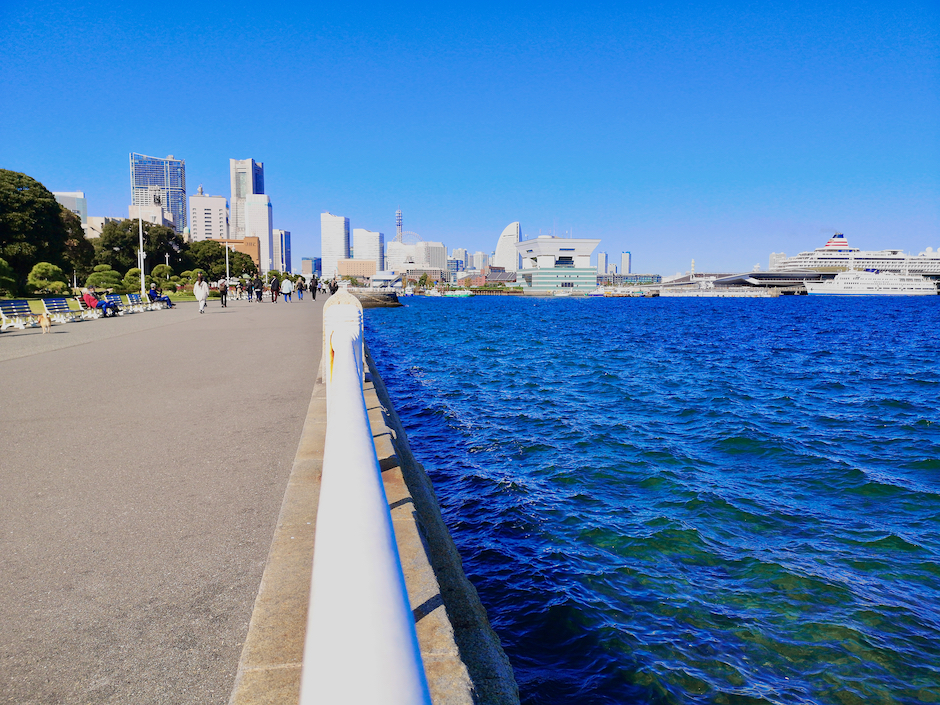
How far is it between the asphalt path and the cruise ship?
15383 cm

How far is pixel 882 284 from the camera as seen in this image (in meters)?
124

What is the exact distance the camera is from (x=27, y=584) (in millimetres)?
2766

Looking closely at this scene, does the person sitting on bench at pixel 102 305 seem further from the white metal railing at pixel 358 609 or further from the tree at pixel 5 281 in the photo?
the white metal railing at pixel 358 609

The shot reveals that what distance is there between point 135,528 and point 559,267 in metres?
167

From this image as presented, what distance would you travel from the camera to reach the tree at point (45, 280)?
3359 cm

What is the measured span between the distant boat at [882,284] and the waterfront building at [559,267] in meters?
60.7

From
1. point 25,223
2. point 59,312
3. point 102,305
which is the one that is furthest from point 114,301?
point 25,223

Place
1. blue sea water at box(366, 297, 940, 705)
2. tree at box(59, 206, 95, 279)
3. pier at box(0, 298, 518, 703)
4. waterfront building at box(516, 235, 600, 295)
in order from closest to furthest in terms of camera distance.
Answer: pier at box(0, 298, 518, 703), blue sea water at box(366, 297, 940, 705), tree at box(59, 206, 95, 279), waterfront building at box(516, 235, 600, 295)

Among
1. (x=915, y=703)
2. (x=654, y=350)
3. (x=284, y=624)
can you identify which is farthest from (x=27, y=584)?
(x=654, y=350)

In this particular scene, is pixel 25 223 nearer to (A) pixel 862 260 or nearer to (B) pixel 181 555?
(B) pixel 181 555

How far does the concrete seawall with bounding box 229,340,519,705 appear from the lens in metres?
1.87

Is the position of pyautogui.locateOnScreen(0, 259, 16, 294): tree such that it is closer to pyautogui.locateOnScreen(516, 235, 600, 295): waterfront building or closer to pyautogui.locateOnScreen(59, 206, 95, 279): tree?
pyautogui.locateOnScreen(59, 206, 95, 279): tree

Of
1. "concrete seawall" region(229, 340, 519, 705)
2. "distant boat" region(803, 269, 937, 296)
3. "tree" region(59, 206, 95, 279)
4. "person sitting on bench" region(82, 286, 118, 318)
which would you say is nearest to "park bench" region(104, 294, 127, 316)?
"person sitting on bench" region(82, 286, 118, 318)

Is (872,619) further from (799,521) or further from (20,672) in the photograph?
(20,672)
